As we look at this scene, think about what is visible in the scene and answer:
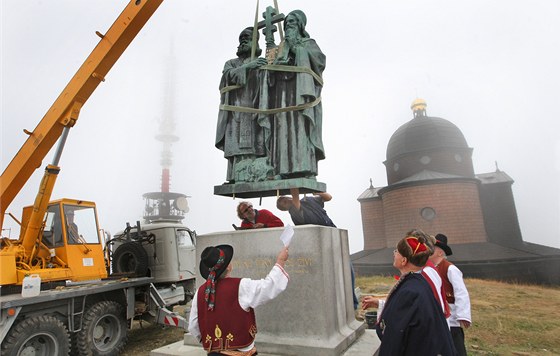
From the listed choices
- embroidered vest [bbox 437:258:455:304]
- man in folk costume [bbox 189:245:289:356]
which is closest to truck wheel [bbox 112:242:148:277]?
man in folk costume [bbox 189:245:289:356]

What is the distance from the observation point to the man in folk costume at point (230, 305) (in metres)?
2.41

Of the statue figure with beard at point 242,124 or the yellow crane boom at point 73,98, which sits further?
the yellow crane boom at point 73,98

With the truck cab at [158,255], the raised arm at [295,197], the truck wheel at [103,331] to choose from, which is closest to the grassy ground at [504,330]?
the truck wheel at [103,331]

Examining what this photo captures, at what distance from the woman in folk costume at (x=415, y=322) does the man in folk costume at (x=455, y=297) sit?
1721mm

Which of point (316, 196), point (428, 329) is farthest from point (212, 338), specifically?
point (316, 196)

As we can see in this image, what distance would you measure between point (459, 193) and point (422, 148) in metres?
5.40

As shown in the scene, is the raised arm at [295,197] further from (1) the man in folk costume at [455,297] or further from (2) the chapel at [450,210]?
(2) the chapel at [450,210]

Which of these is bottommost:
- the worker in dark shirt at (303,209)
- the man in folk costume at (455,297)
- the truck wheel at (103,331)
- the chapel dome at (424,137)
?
the truck wheel at (103,331)

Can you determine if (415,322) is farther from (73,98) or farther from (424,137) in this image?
(424,137)

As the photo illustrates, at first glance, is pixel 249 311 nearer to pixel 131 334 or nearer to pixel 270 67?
pixel 270 67

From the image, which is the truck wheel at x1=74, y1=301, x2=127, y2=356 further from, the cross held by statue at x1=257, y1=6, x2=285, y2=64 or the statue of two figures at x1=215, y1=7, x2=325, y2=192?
the cross held by statue at x1=257, y1=6, x2=285, y2=64

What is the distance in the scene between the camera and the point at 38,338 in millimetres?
6273

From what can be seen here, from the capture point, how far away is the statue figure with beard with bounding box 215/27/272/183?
4287 mm

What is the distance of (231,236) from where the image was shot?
379cm
